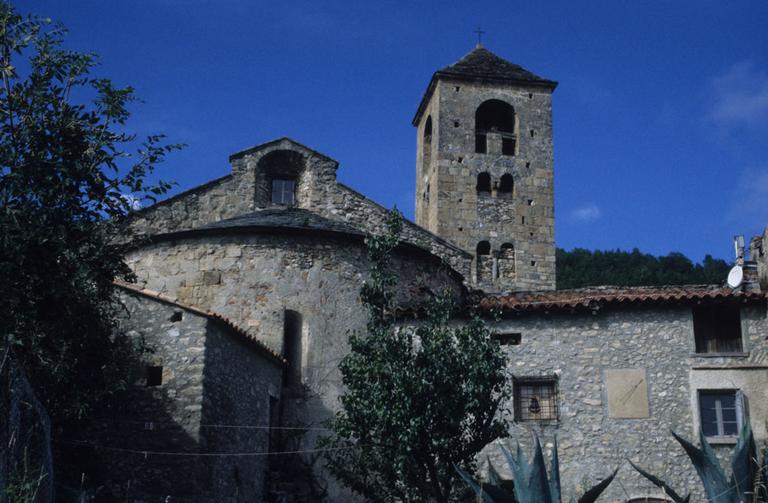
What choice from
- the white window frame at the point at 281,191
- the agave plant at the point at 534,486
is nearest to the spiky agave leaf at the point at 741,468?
the agave plant at the point at 534,486

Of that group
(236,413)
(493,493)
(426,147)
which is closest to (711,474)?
(493,493)

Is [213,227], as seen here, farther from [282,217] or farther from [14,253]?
[14,253]

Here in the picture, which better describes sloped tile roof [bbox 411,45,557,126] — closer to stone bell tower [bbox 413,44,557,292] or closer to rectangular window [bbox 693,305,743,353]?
stone bell tower [bbox 413,44,557,292]

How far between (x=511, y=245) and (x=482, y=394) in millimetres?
15959

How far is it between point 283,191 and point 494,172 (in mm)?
9179

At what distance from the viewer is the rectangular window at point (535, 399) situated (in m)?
16.5

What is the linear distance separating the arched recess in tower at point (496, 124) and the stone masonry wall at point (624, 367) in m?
13.1

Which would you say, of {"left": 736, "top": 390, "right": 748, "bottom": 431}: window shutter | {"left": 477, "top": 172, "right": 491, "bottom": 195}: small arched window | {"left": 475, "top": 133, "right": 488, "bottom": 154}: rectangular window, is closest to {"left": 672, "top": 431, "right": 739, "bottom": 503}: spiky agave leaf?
{"left": 736, "top": 390, "right": 748, "bottom": 431}: window shutter

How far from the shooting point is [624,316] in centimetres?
1688

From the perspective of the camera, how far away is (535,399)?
16594 millimetres

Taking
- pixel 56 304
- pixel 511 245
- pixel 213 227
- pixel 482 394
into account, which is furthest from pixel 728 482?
pixel 511 245

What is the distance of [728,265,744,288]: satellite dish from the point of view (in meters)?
17.7

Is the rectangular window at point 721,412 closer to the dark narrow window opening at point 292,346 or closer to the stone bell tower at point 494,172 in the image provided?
the dark narrow window opening at point 292,346

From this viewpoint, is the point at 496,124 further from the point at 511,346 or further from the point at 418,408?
the point at 418,408
